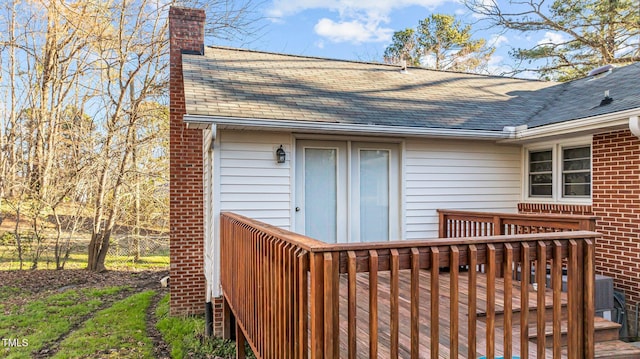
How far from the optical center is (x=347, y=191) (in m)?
5.61

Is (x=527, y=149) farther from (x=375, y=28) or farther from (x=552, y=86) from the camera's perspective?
(x=375, y=28)

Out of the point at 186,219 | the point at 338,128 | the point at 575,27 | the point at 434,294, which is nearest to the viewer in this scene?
the point at 434,294

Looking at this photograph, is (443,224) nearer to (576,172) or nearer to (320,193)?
(320,193)

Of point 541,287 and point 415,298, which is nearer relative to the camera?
point 415,298

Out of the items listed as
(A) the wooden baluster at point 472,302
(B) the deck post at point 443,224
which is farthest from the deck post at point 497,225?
(A) the wooden baluster at point 472,302

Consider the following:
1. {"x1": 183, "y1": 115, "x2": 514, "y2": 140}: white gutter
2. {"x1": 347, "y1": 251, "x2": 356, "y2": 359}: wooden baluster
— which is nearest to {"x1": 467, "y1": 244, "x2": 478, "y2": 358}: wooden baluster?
{"x1": 347, "y1": 251, "x2": 356, "y2": 359}: wooden baluster

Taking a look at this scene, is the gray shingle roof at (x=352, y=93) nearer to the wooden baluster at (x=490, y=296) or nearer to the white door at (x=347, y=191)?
the white door at (x=347, y=191)

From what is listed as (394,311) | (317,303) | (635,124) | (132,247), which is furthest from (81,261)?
(635,124)

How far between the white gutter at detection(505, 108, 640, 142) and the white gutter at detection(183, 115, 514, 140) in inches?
9.0

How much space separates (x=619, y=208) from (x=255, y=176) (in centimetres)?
476

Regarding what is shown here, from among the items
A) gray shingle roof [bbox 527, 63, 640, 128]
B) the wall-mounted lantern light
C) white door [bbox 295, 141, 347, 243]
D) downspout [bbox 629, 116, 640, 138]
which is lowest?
white door [bbox 295, 141, 347, 243]

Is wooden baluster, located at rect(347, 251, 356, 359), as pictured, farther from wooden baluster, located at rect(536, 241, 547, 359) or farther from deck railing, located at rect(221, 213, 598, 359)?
wooden baluster, located at rect(536, 241, 547, 359)

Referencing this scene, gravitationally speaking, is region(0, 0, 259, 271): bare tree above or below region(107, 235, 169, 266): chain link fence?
above

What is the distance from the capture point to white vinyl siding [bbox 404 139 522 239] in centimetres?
586
